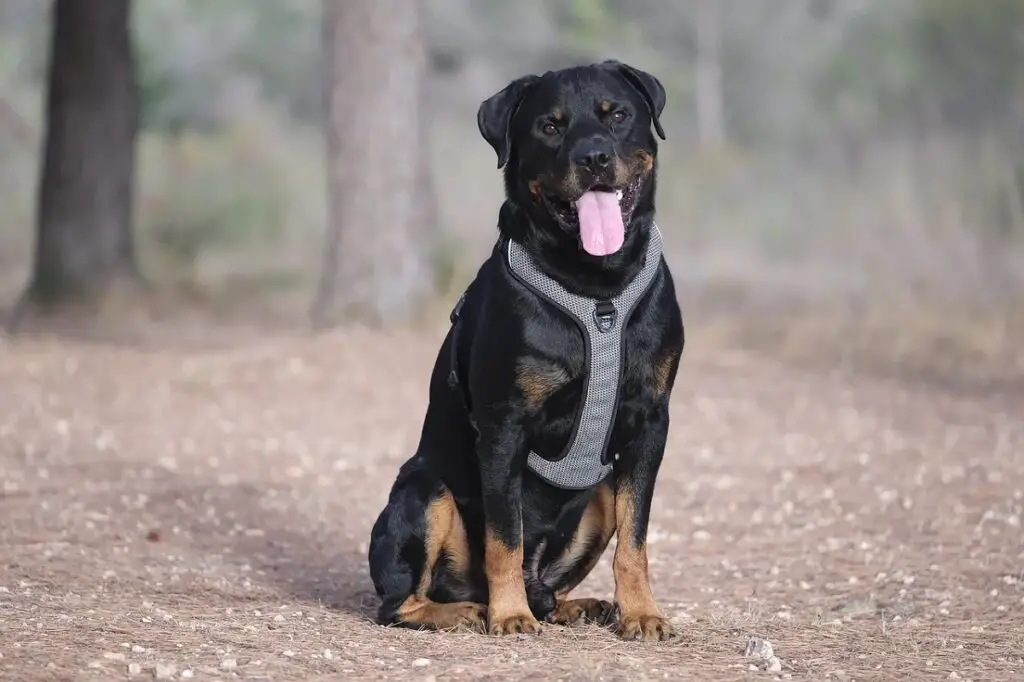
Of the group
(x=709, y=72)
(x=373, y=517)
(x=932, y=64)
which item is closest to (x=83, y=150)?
(x=373, y=517)

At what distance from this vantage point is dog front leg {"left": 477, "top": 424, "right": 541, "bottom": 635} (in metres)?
4.49

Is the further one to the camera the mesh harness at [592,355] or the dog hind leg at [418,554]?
the dog hind leg at [418,554]

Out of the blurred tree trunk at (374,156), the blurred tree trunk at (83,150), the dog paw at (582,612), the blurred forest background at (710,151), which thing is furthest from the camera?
the blurred forest background at (710,151)

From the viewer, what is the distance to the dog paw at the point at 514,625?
14.9 ft

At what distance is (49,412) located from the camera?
9633 millimetres

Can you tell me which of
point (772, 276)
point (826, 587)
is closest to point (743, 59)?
point (772, 276)

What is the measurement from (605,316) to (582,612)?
3.50ft

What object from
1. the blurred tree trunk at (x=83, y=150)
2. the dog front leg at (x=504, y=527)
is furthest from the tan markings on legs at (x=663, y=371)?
the blurred tree trunk at (x=83, y=150)

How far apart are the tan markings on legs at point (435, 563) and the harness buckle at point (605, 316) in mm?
810

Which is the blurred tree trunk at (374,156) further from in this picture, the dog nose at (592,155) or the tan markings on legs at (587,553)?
the dog nose at (592,155)

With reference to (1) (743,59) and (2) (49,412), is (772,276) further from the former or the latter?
(1) (743,59)

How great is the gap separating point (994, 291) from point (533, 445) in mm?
10090

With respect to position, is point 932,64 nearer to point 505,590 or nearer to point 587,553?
point 587,553

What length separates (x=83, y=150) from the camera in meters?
14.1
